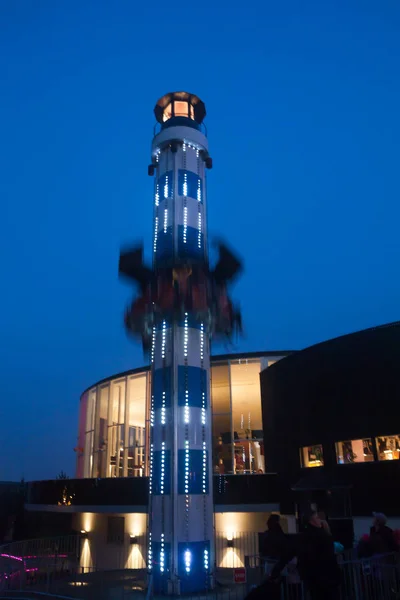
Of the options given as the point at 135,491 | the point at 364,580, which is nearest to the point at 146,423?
the point at 135,491

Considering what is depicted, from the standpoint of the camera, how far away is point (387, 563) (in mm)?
10914

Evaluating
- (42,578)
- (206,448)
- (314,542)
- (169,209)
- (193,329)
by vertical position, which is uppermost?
(169,209)

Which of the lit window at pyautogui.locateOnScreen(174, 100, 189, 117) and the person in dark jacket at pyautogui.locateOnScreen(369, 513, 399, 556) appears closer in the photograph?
the person in dark jacket at pyautogui.locateOnScreen(369, 513, 399, 556)

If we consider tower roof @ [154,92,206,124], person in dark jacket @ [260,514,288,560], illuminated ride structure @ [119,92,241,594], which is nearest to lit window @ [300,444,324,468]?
illuminated ride structure @ [119,92,241,594]


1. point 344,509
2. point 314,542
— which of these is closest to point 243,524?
point 344,509

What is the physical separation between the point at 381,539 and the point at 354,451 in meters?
10.5

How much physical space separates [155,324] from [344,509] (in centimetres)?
1025

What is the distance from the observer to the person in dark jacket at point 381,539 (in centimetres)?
1069

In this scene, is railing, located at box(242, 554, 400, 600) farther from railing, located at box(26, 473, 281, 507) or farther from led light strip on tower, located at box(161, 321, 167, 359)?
railing, located at box(26, 473, 281, 507)

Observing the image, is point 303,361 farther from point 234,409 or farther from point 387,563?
point 234,409

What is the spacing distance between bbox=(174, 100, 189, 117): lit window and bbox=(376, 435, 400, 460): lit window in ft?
50.3

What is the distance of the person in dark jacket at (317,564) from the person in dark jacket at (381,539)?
381 centimetres

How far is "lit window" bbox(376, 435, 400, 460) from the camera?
19227mm

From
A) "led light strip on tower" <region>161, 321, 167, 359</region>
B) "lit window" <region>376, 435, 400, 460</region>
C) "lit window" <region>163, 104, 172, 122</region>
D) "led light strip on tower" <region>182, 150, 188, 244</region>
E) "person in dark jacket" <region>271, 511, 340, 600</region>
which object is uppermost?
"lit window" <region>163, 104, 172, 122</region>
